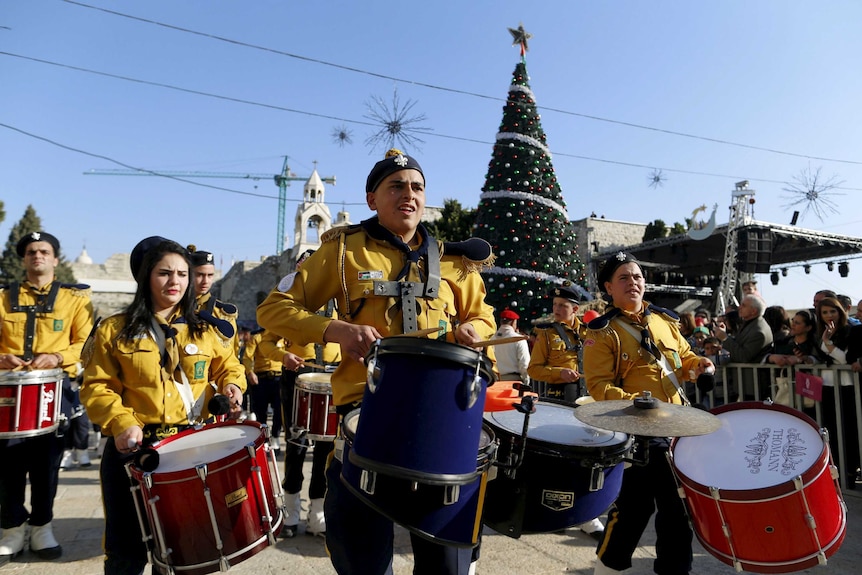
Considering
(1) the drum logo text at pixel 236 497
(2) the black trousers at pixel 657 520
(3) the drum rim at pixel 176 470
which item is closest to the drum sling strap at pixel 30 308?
(3) the drum rim at pixel 176 470

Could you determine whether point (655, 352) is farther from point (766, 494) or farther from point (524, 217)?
point (524, 217)

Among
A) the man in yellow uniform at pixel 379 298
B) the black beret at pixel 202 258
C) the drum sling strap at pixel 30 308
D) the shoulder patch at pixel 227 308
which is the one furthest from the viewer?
the black beret at pixel 202 258

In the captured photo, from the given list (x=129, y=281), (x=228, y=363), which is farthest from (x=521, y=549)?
(x=129, y=281)

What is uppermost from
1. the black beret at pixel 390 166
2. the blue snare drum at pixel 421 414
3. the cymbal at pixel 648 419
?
the black beret at pixel 390 166

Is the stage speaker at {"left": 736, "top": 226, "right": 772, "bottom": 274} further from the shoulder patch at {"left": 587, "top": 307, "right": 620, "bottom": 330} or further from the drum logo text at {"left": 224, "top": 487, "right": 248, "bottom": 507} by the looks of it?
the drum logo text at {"left": 224, "top": 487, "right": 248, "bottom": 507}

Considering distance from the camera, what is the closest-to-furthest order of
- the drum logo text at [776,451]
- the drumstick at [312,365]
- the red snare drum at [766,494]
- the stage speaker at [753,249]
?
the red snare drum at [766,494], the drum logo text at [776,451], the drumstick at [312,365], the stage speaker at [753,249]

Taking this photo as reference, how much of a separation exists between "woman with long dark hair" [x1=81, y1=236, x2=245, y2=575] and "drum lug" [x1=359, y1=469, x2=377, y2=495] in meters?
1.49

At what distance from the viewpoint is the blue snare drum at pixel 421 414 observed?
165 cm

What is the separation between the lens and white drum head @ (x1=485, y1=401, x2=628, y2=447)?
8.38ft

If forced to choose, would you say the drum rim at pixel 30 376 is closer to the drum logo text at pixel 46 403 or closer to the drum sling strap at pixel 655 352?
the drum logo text at pixel 46 403

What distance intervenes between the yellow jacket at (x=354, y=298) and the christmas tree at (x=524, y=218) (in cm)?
1213

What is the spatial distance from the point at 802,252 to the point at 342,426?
2904 cm

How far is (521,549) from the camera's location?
4.29 metres

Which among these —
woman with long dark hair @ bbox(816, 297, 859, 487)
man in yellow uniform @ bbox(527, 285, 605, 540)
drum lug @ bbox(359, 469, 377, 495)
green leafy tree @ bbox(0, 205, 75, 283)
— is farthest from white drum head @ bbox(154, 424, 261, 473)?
green leafy tree @ bbox(0, 205, 75, 283)
